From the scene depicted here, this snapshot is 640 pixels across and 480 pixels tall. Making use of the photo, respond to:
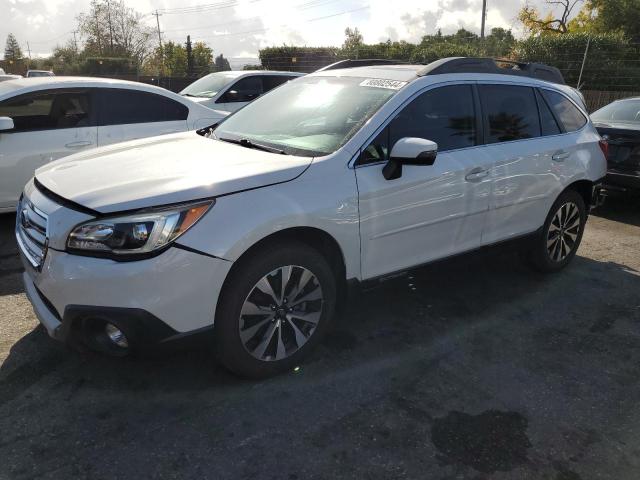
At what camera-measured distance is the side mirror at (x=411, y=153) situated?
3129 mm

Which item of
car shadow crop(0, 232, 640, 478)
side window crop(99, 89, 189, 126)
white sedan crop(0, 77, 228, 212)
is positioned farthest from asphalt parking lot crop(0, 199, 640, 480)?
side window crop(99, 89, 189, 126)

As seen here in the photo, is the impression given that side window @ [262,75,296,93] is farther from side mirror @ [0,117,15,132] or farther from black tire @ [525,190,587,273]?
black tire @ [525,190,587,273]

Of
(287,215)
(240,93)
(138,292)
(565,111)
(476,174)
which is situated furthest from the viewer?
(240,93)

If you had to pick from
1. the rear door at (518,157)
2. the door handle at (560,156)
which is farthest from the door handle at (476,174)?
the door handle at (560,156)

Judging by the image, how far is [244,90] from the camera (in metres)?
10.2

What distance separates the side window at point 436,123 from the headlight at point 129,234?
120 cm

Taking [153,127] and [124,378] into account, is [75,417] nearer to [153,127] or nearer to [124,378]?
[124,378]

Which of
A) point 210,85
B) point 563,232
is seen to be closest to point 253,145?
point 563,232

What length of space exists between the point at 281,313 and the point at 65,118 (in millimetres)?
3935

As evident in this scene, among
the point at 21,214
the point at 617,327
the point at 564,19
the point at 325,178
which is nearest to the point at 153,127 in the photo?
the point at 21,214

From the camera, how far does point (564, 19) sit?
36.0 meters

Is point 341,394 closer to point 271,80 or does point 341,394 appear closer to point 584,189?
point 584,189

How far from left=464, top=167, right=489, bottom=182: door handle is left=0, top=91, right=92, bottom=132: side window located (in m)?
4.05

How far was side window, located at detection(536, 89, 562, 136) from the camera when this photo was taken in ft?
14.7
